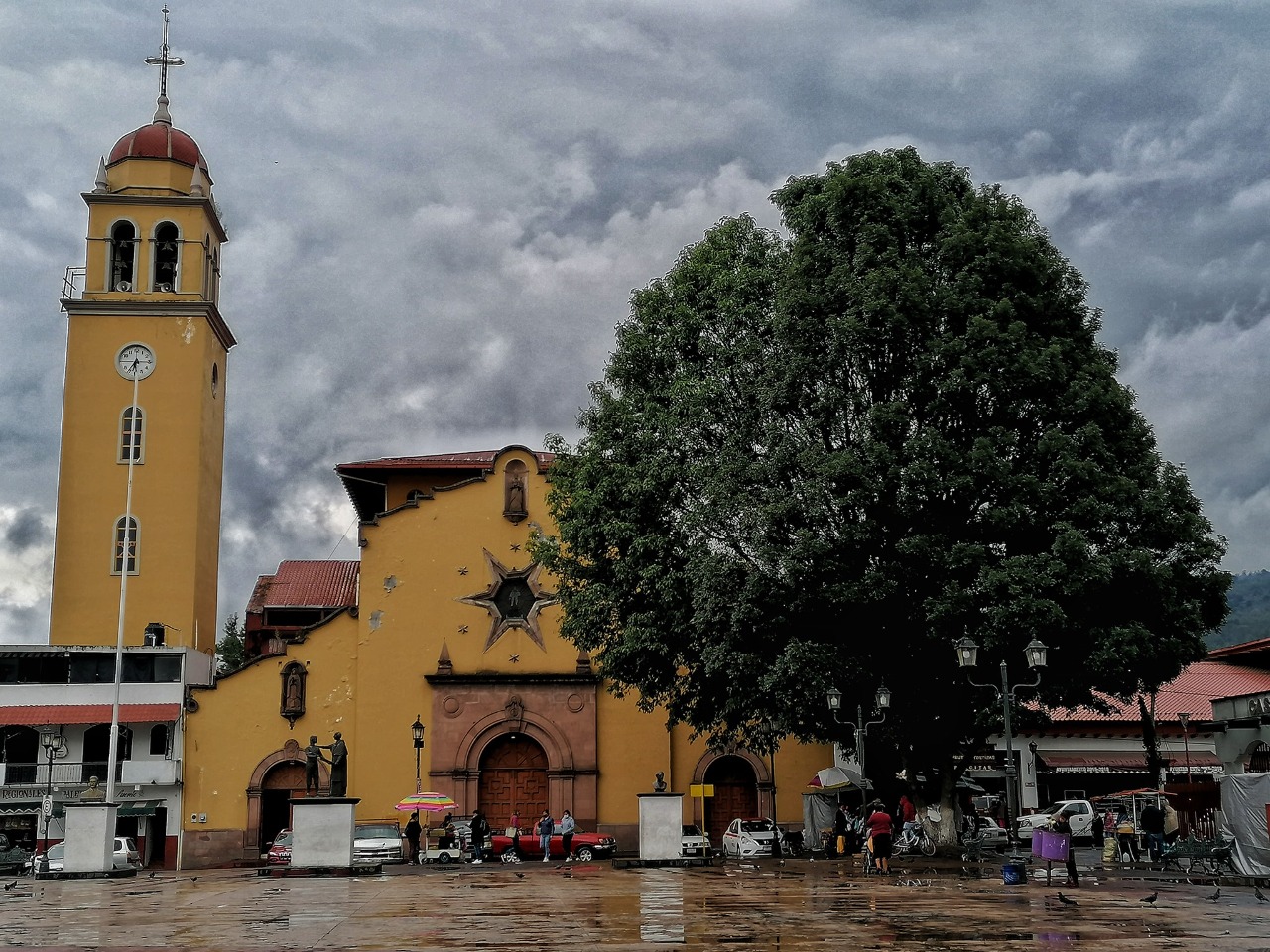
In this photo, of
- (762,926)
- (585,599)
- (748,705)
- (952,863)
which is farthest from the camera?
(585,599)

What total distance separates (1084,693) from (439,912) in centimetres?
1460

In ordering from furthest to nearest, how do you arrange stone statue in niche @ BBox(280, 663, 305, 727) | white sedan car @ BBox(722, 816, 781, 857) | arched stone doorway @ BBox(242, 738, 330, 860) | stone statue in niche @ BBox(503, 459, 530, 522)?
1. stone statue in niche @ BBox(503, 459, 530, 522)
2. stone statue in niche @ BBox(280, 663, 305, 727)
3. arched stone doorway @ BBox(242, 738, 330, 860)
4. white sedan car @ BBox(722, 816, 781, 857)

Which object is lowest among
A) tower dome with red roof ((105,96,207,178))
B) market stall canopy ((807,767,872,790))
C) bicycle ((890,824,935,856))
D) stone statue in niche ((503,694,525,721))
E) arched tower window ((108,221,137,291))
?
bicycle ((890,824,935,856))

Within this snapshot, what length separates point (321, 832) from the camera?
88.6 ft

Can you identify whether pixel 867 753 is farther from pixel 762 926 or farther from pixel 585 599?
pixel 762 926

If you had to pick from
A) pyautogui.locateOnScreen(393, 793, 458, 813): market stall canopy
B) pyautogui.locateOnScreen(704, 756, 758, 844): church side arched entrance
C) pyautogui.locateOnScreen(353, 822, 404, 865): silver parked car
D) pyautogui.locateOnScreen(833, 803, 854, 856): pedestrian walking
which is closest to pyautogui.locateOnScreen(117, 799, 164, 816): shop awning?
pyautogui.locateOnScreen(393, 793, 458, 813): market stall canopy

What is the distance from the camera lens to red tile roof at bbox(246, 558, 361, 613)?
2120 inches

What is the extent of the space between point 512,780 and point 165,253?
23410mm

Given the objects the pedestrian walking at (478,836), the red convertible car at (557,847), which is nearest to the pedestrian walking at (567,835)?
the red convertible car at (557,847)

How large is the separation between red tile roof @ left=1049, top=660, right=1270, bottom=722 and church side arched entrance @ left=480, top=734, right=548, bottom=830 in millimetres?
19365

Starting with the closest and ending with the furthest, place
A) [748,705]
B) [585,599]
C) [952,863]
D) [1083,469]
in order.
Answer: [1083,469], [952,863], [748,705], [585,599]

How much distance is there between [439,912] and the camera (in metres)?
17.4

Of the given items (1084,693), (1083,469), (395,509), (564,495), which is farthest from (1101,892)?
(395,509)

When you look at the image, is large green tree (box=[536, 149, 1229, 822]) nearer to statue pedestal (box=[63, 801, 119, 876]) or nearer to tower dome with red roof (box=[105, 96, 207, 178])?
statue pedestal (box=[63, 801, 119, 876])
